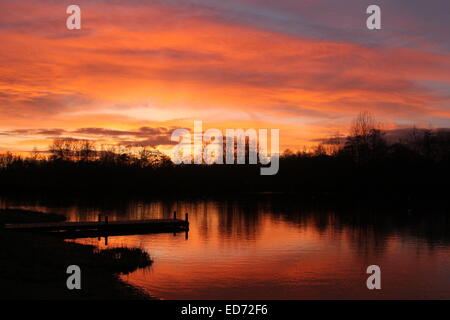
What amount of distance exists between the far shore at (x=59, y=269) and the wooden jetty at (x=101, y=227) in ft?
25.9

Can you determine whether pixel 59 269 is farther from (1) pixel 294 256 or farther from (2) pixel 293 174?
(2) pixel 293 174

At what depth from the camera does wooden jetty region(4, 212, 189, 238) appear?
123 feet

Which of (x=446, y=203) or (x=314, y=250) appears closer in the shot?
(x=314, y=250)

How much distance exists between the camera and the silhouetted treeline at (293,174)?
95.9 m

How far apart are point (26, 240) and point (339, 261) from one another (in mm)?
18690

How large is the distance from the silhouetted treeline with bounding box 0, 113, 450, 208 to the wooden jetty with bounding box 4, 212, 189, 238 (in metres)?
52.8

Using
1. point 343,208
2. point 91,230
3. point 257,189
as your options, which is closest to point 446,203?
point 343,208

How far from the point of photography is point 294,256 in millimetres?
31641

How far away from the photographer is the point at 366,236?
4106 centimetres

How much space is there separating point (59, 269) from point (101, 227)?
61.0 feet

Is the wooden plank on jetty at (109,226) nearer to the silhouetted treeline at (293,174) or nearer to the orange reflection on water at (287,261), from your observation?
→ the orange reflection on water at (287,261)

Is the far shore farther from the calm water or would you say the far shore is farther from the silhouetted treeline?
the silhouetted treeline
